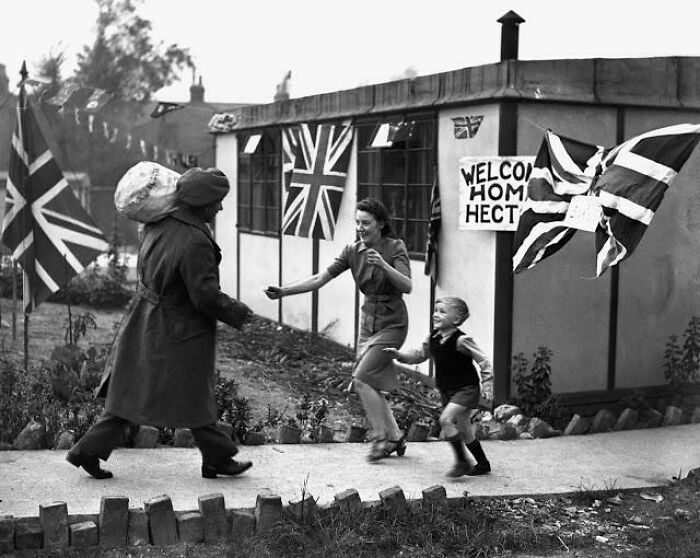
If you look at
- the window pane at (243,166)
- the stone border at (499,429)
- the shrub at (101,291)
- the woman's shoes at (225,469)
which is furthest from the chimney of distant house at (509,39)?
the shrub at (101,291)

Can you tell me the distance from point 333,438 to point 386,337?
37.6 inches

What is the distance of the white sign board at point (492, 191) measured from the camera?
9.32m

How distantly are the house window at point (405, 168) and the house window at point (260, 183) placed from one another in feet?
10.8

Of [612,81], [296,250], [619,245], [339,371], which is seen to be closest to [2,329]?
[296,250]

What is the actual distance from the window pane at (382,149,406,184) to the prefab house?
3 cm

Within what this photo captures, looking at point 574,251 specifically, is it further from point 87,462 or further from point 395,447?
point 87,462

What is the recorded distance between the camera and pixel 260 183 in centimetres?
1592

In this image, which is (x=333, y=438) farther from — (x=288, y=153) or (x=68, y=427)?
(x=288, y=153)

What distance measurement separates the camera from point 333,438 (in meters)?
7.18

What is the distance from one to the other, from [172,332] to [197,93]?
45.1 m

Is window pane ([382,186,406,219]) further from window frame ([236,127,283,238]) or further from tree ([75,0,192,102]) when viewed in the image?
tree ([75,0,192,102])

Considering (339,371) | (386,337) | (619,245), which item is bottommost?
(339,371)

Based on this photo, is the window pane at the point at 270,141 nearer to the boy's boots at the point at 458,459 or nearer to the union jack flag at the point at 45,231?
the union jack flag at the point at 45,231

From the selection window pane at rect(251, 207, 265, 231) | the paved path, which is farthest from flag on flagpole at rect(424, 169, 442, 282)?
window pane at rect(251, 207, 265, 231)
